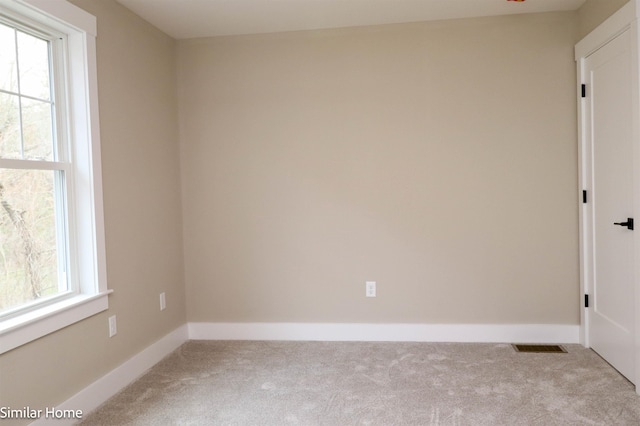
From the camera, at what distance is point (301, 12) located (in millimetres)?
3398

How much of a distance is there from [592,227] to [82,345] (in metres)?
3.37

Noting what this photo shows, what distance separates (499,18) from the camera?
11.8 feet

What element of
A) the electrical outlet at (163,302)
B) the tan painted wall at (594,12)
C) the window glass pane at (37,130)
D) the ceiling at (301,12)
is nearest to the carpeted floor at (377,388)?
the electrical outlet at (163,302)

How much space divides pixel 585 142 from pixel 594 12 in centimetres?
87

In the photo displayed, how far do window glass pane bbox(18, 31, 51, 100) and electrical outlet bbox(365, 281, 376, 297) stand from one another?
2.52 m

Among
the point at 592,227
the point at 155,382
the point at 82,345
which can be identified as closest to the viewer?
the point at 82,345

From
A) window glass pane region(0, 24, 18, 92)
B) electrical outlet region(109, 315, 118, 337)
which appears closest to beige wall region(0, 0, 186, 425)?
electrical outlet region(109, 315, 118, 337)

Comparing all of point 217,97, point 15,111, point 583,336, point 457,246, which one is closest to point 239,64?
point 217,97

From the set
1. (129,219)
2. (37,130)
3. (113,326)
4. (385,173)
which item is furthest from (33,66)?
(385,173)

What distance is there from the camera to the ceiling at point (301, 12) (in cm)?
323

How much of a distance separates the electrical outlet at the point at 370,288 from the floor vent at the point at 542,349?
111 cm

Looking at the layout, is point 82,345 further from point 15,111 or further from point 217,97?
point 217,97

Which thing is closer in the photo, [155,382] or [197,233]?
[155,382]

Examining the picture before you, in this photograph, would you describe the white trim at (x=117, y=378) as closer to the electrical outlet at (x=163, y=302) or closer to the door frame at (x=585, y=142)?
the electrical outlet at (x=163, y=302)
